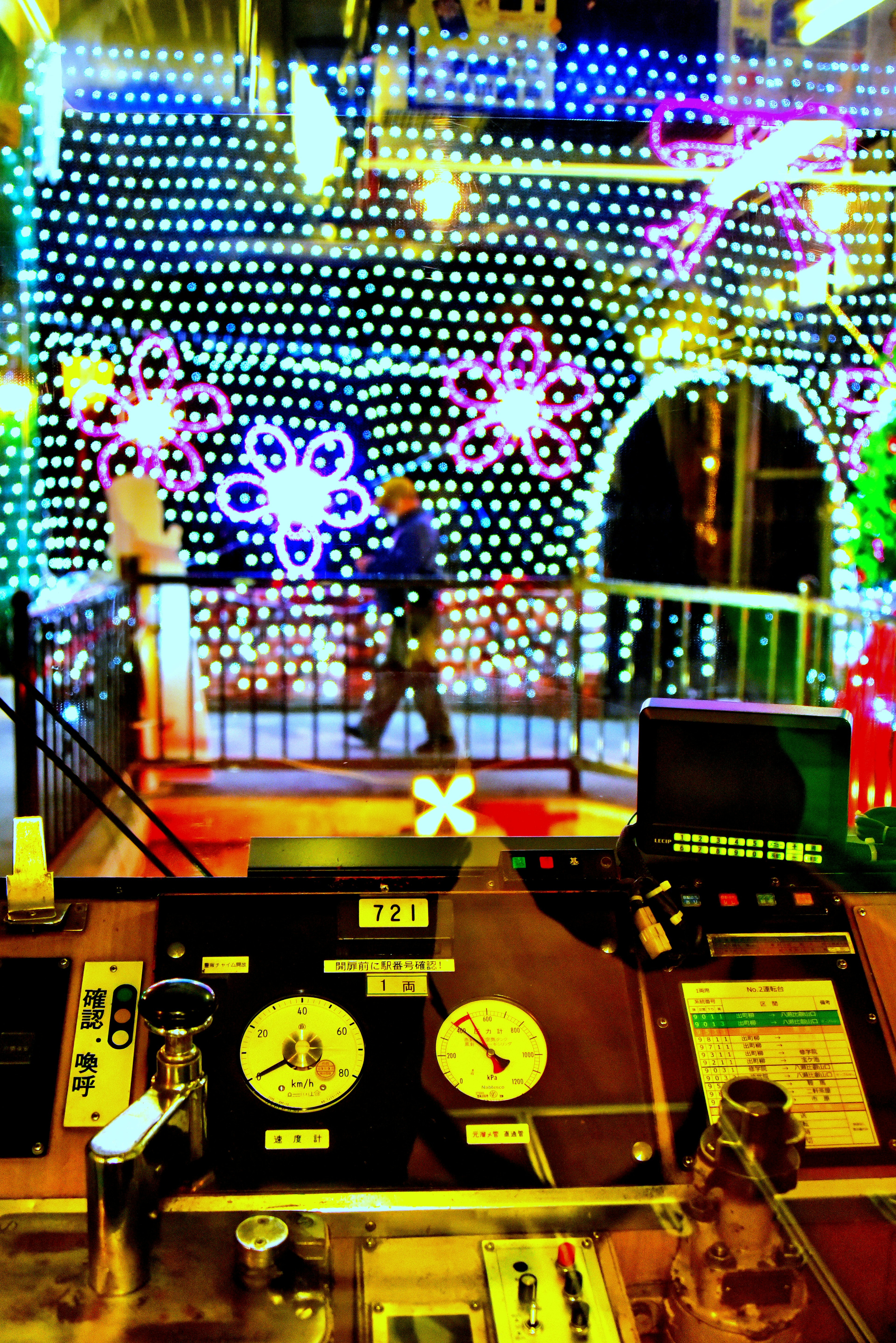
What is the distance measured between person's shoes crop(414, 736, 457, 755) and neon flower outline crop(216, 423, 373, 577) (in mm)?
1096

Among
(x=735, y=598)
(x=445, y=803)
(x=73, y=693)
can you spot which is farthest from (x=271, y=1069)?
(x=735, y=598)

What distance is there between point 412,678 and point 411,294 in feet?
8.35

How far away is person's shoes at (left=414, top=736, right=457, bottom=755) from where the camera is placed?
4.88 m

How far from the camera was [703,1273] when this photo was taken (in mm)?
958

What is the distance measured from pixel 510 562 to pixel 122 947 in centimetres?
555

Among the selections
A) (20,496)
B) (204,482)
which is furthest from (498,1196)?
(204,482)

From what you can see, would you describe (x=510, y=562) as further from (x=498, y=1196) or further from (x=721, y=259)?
(x=498, y=1196)

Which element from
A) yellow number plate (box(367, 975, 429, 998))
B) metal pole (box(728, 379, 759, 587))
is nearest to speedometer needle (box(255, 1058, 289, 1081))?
yellow number plate (box(367, 975, 429, 998))

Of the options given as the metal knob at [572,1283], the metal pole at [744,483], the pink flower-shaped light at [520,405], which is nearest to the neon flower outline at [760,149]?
the metal pole at [744,483]

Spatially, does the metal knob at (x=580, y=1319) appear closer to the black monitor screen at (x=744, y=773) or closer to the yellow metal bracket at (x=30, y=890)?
the black monitor screen at (x=744, y=773)

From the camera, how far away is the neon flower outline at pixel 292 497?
213 inches

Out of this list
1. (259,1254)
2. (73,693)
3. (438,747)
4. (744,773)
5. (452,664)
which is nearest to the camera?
(259,1254)

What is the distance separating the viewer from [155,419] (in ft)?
17.7

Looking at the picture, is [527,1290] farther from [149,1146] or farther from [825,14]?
[825,14]
